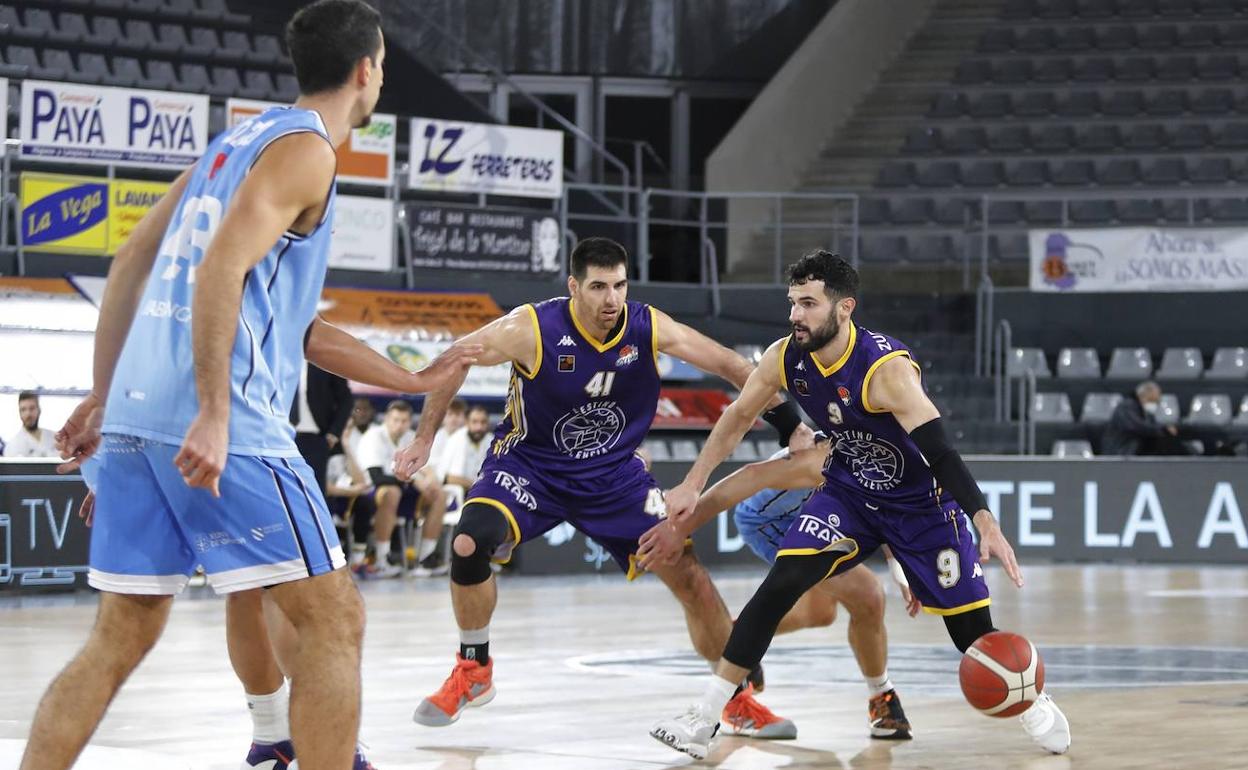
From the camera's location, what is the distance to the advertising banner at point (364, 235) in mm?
17641

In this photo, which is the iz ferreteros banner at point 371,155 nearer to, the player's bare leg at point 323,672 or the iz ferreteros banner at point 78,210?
the iz ferreteros banner at point 78,210

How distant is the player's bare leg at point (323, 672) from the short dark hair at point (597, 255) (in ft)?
10.1

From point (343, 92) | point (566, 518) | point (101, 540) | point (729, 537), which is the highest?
point (343, 92)

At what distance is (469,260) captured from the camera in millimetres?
18625

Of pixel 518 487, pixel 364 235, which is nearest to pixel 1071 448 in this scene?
pixel 364 235

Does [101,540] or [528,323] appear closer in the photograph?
[101,540]

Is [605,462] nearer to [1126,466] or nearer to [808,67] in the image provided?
[1126,466]

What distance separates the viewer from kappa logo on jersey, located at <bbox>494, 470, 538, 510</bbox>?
6.98 m

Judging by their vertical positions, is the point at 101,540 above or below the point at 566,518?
above

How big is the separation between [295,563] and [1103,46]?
76.1 ft

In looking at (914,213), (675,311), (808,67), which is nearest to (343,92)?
(675,311)

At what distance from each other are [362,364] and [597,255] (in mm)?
2591

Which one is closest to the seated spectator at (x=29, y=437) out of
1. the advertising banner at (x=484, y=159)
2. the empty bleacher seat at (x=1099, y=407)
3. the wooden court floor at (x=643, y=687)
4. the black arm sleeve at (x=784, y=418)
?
the wooden court floor at (x=643, y=687)

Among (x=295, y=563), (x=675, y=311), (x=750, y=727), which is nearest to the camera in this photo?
(x=295, y=563)
